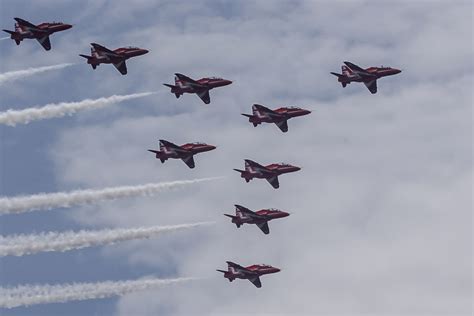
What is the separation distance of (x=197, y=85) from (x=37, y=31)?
25.4 metres

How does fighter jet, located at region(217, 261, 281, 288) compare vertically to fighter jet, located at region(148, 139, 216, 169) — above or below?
below

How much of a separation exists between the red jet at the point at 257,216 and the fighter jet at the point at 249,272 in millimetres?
5781

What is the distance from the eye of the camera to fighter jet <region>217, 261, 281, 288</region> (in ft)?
527

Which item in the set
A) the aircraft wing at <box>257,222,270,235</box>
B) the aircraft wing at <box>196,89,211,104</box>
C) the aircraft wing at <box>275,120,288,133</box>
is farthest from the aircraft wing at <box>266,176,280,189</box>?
the aircraft wing at <box>196,89,211,104</box>

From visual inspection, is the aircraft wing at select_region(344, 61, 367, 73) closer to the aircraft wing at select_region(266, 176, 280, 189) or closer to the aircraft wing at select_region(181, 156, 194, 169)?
the aircraft wing at select_region(266, 176, 280, 189)

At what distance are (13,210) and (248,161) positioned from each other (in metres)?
43.3

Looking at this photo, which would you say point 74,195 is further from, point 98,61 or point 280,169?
point 280,169

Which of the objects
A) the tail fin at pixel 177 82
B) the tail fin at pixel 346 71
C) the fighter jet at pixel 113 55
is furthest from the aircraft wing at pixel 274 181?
the fighter jet at pixel 113 55

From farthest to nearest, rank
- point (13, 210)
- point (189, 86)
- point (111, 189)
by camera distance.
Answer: point (189, 86) → point (111, 189) → point (13, 210)

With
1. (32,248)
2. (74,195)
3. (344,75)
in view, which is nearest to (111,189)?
(74,195)

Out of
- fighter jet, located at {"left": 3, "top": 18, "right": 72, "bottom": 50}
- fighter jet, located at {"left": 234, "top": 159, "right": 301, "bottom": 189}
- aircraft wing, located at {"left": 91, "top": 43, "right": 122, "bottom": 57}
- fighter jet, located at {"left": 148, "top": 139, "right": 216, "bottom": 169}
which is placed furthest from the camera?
fighter jet, located at {"left": 234, "top": 159, "right": 301, "bottom": 189}

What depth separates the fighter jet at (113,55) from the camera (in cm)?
15025

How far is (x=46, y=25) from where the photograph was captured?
147125mm

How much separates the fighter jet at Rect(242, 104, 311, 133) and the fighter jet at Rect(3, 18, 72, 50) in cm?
3241
